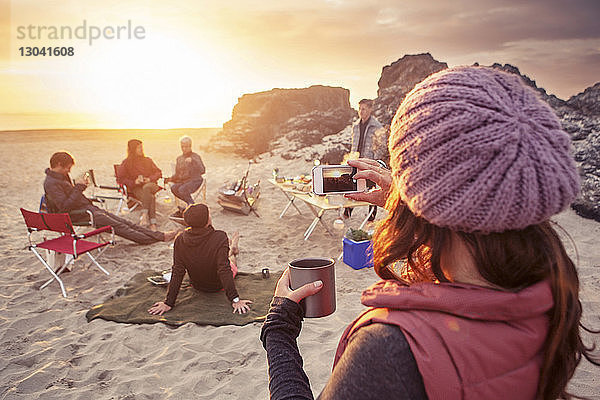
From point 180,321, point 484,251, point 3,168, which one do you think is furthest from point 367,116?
point 3,168

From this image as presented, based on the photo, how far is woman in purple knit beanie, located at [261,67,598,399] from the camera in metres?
0.72

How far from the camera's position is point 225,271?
4.15 m

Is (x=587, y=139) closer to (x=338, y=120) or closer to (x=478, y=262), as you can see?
(x=478, y=262)

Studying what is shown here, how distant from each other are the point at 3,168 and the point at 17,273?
530 inches

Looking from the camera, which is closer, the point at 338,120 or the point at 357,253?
the point at 357,253

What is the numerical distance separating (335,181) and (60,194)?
17.4 feet

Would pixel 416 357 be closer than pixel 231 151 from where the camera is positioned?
Yes

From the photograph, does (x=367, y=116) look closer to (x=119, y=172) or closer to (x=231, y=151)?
(x=119, y=172)

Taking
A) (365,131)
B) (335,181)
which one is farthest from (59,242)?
(365,131)

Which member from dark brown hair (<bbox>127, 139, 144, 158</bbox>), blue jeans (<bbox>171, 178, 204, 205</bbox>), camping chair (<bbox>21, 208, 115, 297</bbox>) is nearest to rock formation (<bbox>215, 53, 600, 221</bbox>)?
blue jeans (<bbox>171, 178, 204, 205</bbox>)

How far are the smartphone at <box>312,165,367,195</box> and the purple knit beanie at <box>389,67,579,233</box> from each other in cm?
136

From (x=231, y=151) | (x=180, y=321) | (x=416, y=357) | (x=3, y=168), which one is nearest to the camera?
(x=416, y=357)

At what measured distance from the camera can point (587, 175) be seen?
807cm

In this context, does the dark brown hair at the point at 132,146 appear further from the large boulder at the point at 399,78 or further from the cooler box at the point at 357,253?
the large boulder at the point at 399,78
